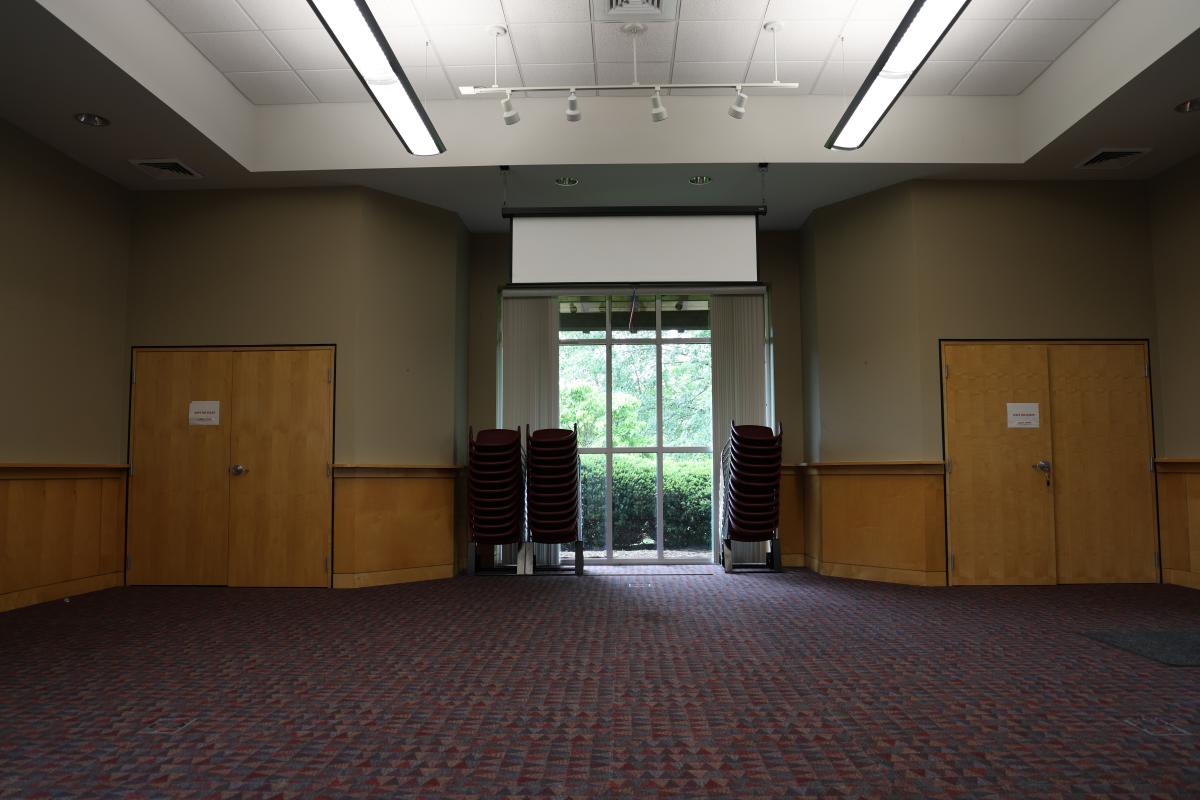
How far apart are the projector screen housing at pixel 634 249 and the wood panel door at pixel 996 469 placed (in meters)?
1.87

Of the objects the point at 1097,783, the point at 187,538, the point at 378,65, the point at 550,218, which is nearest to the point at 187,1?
the point at 378,65

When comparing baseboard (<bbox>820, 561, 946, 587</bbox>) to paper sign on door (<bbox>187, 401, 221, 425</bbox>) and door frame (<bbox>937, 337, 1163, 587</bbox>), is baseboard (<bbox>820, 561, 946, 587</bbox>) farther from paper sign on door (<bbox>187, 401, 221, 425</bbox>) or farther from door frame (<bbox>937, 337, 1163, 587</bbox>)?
paper sign on door (<bbox>187, 401, 221, 425</bbox>)

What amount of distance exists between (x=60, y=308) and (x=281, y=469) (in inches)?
73.8

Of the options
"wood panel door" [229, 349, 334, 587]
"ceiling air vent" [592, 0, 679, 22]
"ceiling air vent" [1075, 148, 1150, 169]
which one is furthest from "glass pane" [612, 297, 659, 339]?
"ceiling air vent" [1075, 148, 1150, 169]

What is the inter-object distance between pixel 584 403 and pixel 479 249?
1.82 meters

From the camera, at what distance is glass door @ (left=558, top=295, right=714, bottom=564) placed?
7691 mm

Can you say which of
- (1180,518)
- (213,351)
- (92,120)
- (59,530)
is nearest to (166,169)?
(92,120)

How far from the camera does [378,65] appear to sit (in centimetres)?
423

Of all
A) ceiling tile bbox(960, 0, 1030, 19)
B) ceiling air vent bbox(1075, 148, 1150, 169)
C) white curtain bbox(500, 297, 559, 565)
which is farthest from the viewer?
white curtain bbox(500, 297, 559, 565)

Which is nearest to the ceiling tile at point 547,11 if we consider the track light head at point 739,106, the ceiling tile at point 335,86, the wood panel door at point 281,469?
the track light head at point 739,106

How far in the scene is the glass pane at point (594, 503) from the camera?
25.3 ft

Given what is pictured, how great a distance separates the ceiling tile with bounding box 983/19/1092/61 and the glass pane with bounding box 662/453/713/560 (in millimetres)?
4074

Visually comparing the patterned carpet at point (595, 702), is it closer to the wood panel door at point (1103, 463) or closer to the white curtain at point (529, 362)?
the wood panel door at point (1103, 463)

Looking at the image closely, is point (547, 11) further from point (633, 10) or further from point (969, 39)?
point (969, 39)
